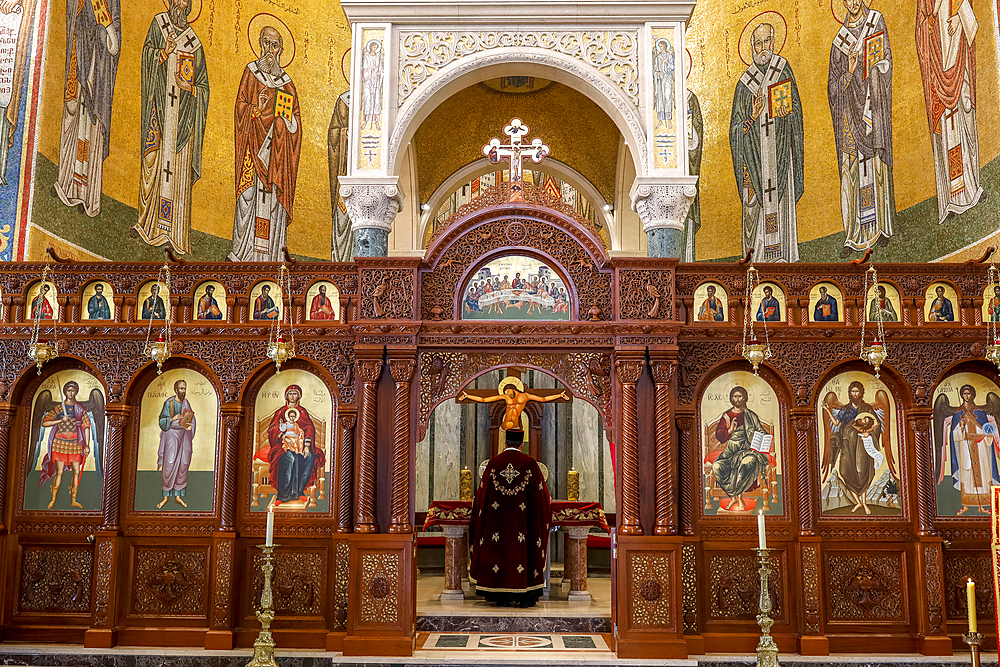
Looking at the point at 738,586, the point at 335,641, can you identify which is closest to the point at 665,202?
the point at 738,586

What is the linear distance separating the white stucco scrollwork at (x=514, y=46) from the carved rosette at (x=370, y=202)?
1298 mm

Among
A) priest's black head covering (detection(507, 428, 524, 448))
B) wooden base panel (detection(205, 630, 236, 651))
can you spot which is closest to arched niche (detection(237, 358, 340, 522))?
wooden base panel (detection(205, 630, 236, 651))

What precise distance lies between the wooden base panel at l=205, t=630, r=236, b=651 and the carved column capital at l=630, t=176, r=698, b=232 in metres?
6.92

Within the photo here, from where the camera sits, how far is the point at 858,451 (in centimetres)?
865

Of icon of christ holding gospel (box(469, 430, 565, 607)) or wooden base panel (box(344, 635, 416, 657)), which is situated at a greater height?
icon of christ holding gospel (box(469, 430, 565, 607))

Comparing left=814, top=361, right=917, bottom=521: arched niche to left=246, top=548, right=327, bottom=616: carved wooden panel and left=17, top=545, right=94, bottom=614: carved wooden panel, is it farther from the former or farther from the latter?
left=17, top=545, right=94, bottom=614: carved wooden panel

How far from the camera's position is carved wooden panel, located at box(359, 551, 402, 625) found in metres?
8.06

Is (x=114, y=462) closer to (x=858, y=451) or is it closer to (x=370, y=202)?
(x=370, y=202)

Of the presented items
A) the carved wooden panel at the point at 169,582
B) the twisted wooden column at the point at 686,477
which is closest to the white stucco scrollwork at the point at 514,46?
the twisted wooden column at the point at 686,477

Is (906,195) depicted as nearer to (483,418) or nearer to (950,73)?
(950,73)

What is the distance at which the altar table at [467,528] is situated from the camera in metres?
10.7

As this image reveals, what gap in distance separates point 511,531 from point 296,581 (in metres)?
2.90

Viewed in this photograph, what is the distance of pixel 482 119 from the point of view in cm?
1511

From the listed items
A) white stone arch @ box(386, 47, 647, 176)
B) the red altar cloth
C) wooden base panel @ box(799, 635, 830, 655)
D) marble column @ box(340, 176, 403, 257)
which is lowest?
wooden base panel @ box(799, 635, 830, 655)
